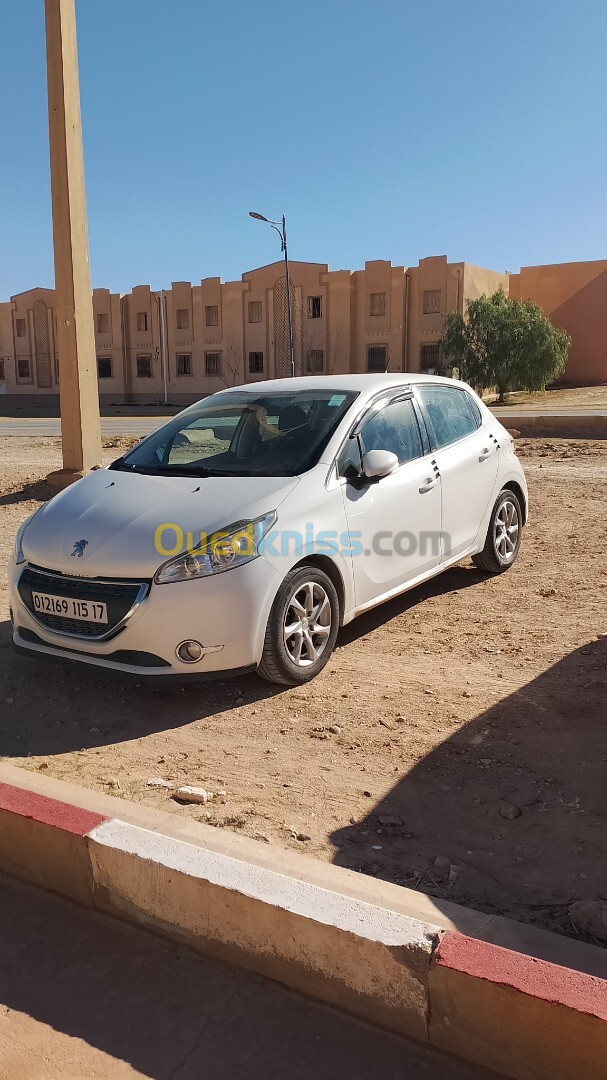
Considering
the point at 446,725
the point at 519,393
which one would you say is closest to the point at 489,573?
the point at 446,725

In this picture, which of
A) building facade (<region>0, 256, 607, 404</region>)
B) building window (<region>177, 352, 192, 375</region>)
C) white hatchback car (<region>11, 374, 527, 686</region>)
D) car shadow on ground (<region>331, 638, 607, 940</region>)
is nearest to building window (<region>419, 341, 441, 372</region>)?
building facade (<region>0, 256, 607, 404</region>)

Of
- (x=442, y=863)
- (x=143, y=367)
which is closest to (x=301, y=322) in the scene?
(x=143, y=367)

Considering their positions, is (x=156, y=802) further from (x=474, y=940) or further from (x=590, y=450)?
(x=590, y=450)

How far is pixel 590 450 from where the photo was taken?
46.5ft

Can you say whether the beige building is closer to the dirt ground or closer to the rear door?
the rear door

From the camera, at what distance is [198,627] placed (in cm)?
424

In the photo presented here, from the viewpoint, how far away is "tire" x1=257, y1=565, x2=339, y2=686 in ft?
14.6

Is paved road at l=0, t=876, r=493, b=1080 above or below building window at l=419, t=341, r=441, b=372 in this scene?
below

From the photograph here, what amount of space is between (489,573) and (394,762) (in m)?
3.32

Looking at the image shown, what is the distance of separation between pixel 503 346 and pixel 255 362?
15.6 meters

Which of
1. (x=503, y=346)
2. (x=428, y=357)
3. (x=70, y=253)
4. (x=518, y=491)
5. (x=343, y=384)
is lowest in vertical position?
(x=518, y=491)

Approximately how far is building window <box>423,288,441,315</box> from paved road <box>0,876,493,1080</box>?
145 ft

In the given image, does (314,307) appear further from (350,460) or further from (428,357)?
(350,460)

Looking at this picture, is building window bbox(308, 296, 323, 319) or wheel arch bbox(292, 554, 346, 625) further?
building window bbox(308, 296, 323, 319)
